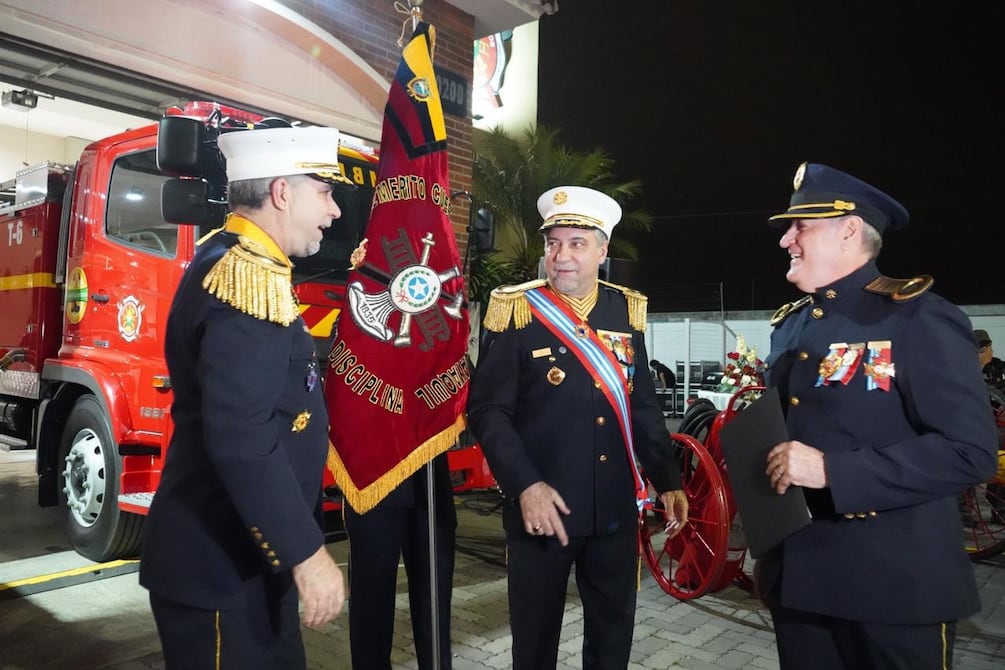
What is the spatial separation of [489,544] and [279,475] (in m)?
4.17

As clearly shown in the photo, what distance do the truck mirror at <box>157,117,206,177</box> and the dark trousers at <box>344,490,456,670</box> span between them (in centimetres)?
190

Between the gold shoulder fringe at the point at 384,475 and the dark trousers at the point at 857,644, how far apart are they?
3.84ft

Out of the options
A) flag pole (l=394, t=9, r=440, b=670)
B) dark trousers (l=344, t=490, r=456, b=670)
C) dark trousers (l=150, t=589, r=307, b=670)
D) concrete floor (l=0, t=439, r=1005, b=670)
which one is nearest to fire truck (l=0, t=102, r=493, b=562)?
concrete floor (l=0, t=439, r=1005, b=670)

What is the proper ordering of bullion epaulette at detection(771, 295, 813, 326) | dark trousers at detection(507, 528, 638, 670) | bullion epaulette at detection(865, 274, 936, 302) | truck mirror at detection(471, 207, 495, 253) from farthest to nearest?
truck mirror at detection(471, 207, 495, 253), dark trousers at detection(507, 528, 638, 670), bullion epaulette at detection(771, 295, 813, 326), bullion epaulette at detection(865, 274, 936, 302)

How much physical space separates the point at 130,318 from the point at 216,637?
3.37 m

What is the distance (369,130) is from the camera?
24.2ft

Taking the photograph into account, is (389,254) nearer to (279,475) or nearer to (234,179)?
(234,179)

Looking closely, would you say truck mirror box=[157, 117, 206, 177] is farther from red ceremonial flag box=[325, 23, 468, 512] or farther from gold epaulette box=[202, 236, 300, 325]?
gold epaulette box=[202, 236, 300, 325]

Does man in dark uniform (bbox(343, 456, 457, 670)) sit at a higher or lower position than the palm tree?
lower

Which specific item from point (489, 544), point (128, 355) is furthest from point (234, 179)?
point (489, 544)

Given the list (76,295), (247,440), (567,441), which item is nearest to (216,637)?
(247,440)

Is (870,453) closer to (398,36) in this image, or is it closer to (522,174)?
(398,36)

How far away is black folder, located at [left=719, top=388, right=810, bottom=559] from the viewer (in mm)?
1748

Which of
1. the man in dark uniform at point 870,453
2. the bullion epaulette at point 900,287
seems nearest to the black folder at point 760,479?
the man in dark uniform at point 870,453
